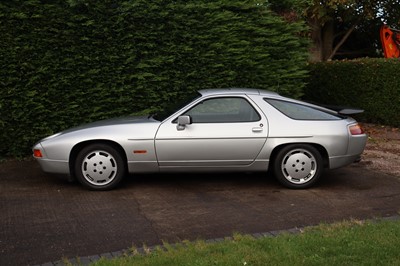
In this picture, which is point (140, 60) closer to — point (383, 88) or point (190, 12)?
point (190, 12)

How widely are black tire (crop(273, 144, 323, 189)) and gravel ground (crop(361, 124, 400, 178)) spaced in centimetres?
166

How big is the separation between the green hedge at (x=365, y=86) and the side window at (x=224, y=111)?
707 centimetres

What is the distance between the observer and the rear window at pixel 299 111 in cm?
673

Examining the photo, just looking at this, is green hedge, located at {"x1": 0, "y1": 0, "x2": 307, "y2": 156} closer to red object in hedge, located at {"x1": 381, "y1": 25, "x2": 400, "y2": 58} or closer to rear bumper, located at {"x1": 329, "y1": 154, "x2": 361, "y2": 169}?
rear bumper, located at {"x1": 329, "y1": 154, "x2": 361, "y2": 169}

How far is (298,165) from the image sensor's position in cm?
662

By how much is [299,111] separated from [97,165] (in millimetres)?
2776

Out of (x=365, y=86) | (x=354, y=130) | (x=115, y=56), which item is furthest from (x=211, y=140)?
(x=365, y=86)

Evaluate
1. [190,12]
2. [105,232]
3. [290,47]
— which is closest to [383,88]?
[290,47]

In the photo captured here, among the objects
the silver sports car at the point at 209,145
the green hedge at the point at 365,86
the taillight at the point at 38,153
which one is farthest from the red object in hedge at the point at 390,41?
the taillight at the point at 38,153

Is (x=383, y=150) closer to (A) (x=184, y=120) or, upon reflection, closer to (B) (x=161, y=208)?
(A) (x=184, y=120)

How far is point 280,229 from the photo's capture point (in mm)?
5020

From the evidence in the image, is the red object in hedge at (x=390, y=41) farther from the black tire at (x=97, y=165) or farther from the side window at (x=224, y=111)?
the black tire at (x=97, y=165)

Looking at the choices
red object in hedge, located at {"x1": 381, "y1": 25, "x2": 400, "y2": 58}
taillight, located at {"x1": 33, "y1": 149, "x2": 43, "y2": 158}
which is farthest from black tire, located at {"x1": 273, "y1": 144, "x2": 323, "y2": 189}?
red object in hedge, located at {"x1": 381, "y1": 25, "x2": 400, "y2": 58}

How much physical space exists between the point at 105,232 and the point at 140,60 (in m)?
4.98
